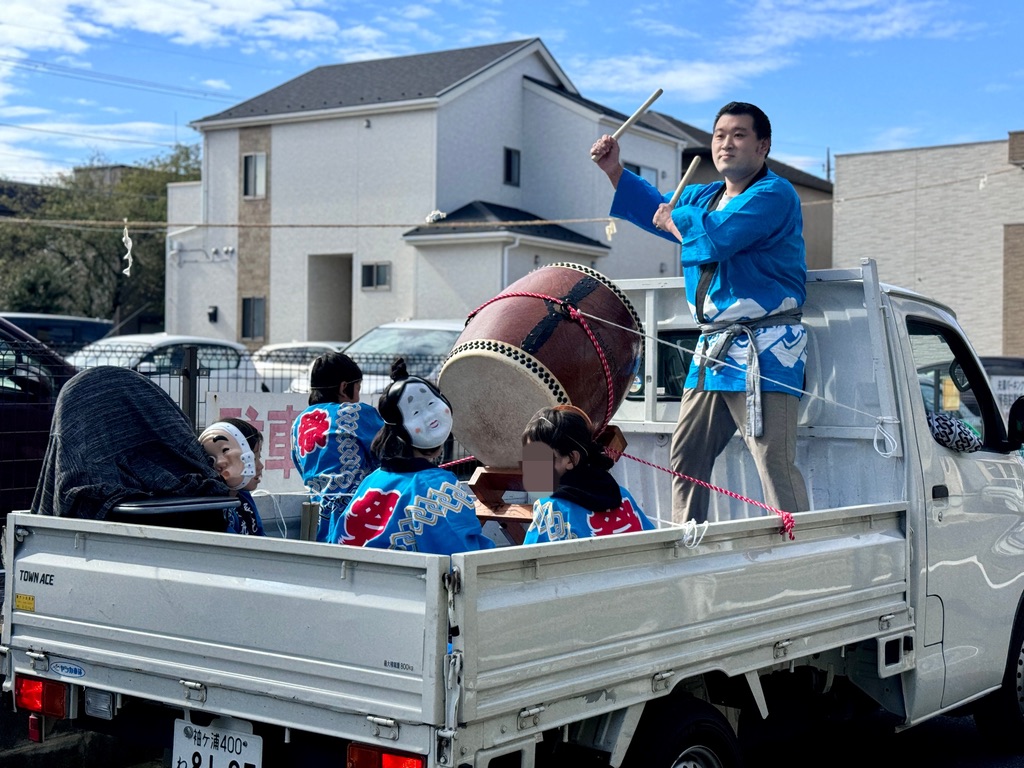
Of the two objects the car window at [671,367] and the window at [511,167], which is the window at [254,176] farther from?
the car window at [671,367]

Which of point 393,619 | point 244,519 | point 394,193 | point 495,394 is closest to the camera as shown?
point 393,619

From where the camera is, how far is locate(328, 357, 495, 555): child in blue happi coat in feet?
11.9

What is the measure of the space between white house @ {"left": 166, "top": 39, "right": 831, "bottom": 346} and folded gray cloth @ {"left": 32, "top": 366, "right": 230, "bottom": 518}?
865 inches

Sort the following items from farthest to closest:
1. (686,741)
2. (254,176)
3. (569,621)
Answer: (254,176)
(686,741)
(569,621)

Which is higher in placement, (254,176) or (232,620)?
(254,176)

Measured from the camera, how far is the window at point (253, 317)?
3070 centimetres

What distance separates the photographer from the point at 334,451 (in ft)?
17.6

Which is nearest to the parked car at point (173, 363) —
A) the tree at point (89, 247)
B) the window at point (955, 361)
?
the window at point (955, 361)

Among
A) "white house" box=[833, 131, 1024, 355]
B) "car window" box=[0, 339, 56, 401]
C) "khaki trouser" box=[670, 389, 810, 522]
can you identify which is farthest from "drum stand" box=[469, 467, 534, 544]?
"white house" box=[833, 131, 1024, 355]

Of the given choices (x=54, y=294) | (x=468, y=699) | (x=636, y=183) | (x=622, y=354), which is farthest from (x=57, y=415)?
(x=54, y=294)

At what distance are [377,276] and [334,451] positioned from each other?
23764mm

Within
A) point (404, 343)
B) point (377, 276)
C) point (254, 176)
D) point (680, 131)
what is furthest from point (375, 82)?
point (404, 343)

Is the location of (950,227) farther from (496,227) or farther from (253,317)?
(253,317)

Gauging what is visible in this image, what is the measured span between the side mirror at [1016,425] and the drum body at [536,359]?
1708 mm
